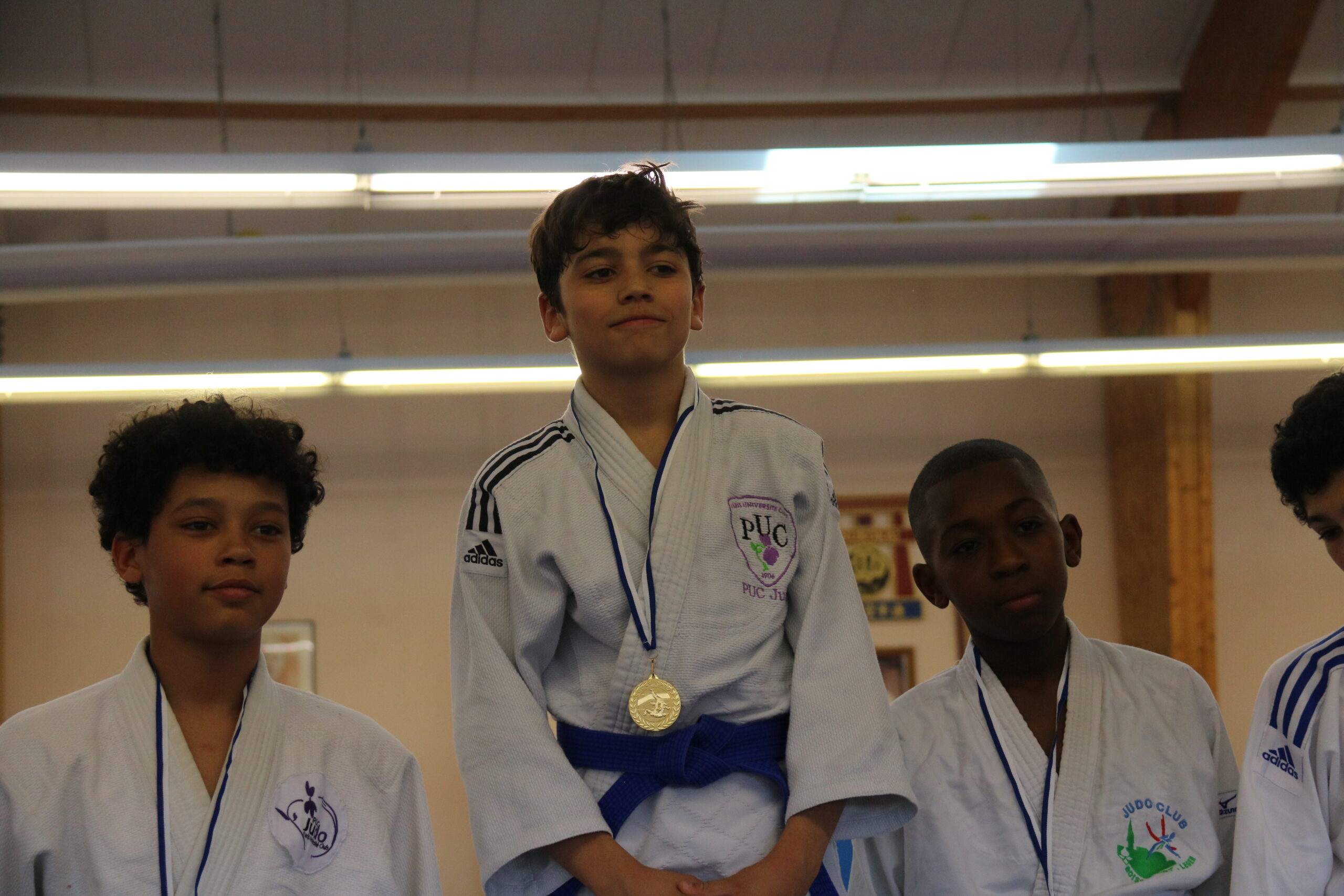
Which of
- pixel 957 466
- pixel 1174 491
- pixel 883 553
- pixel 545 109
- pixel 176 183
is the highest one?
pixel 545 109

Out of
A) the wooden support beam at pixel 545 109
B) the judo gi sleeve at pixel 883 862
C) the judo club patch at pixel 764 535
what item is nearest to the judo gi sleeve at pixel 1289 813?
the judo gi sleeve at pixel 883 862

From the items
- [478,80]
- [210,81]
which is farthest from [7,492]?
[478,80]

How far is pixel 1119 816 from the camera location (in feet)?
6.99

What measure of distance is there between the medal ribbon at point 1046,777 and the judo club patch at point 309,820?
1186 millimetres

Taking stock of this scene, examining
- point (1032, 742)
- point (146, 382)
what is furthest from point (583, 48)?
point (1032, 742)

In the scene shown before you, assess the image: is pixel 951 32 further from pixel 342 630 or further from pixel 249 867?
pixel 249 867

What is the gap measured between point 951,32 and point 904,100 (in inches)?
21.3

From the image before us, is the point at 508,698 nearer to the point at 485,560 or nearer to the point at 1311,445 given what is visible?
the point at 485,560

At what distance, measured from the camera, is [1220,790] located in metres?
2.20

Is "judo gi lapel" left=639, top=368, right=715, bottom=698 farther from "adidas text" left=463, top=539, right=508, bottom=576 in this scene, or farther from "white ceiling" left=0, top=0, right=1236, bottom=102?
"white ceiling" left=0, top=0, right=1236, bottom=102

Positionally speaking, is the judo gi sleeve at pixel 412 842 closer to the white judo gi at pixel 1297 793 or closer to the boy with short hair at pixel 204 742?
the boy with short hair at pixel 204 742

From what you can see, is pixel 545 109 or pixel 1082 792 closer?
pixel 1082 792

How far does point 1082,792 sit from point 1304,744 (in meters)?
0.38

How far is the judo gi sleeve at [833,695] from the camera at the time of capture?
1722 millimetres
